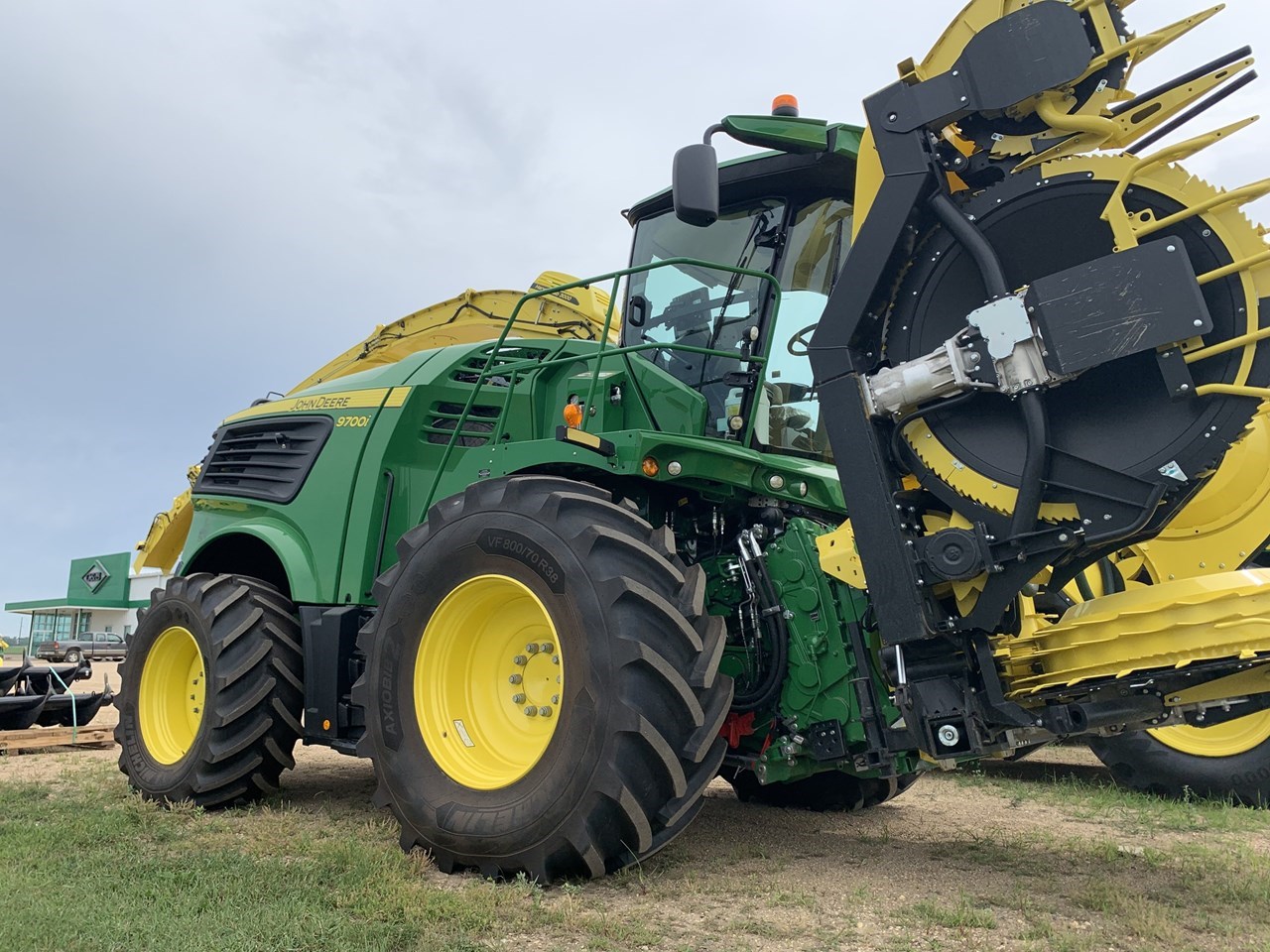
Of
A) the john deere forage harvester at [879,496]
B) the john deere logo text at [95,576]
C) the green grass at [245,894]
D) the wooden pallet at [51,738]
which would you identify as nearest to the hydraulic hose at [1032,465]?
the john deere forage harvester at [879,496]

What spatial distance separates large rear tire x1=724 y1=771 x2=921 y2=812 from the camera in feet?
17.7

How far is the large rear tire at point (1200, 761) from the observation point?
19.4 ft

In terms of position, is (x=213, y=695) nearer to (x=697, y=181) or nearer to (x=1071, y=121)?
(x=697, y=181)

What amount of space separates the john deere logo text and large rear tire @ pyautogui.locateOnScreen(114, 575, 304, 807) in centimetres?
1024

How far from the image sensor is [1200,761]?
6.10m

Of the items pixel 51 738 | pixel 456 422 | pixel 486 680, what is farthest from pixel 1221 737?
pixel 51 738

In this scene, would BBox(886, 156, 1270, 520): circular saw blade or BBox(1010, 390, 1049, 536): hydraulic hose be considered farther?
BBox(1010, 390, 1049, 536): hydraulic hose

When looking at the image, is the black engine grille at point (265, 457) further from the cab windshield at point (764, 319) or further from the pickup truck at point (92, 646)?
the pickup truck at point (92, 646)

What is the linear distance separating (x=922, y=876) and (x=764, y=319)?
267 cm

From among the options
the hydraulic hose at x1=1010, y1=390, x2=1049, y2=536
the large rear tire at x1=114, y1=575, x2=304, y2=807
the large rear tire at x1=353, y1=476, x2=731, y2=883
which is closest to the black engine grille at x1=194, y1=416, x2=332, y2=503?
Answer: the large rear tire at x1=114, y1=575, x2=304, y2=807

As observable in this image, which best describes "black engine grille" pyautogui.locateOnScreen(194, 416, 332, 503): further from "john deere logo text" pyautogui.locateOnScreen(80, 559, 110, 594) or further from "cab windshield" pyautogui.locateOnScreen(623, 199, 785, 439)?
"john deere logo text" pyautogui.locateOnScreen(80, 559, 110, 594)

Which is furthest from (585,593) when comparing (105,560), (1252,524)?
(105,560)

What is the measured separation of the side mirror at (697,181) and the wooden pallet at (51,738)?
305 inches

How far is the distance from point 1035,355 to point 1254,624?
1074mm
